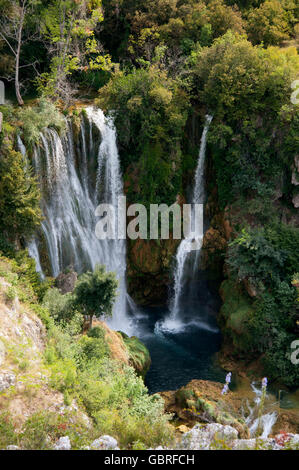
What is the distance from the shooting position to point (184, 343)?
17.5 meters

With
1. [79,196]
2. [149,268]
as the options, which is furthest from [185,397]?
[79,196]

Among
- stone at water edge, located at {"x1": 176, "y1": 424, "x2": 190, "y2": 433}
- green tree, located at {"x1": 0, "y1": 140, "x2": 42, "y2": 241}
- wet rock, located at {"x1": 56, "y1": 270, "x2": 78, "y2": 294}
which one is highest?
green tree, located at {"x1": 0, "y1": 140, "x2": 42, "y2": 241}

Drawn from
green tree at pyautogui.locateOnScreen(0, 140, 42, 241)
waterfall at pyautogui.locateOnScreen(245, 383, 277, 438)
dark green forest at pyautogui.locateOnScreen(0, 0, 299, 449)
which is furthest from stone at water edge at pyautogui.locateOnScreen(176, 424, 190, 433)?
green tree at pyautogui.locateOnScreen(0, 140, 42, 241)

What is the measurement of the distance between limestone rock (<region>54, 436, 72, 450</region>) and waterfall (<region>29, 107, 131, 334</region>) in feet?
31.8

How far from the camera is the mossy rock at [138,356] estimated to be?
1460 cm

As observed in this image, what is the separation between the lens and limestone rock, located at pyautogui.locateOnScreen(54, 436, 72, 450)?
6.11 m

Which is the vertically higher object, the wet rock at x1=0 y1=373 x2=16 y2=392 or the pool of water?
the wet rock at x1=0 y1=373 x2=16 y2=392

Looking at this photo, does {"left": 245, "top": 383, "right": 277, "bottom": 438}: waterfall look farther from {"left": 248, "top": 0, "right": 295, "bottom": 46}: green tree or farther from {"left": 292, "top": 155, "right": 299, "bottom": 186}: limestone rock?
{"left": 248, "top": 0, "right": 295, "bottom": 46}: green tree

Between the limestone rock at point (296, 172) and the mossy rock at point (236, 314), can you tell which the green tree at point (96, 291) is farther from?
the limestone rock at point (296, 172)

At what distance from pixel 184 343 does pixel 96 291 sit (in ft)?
21.2

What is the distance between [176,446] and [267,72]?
1613 centimetres

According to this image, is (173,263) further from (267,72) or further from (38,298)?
(267,72)

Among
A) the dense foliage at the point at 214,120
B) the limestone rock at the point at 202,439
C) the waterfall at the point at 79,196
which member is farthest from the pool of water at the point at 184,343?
the limestone rock at the point at 202,439
